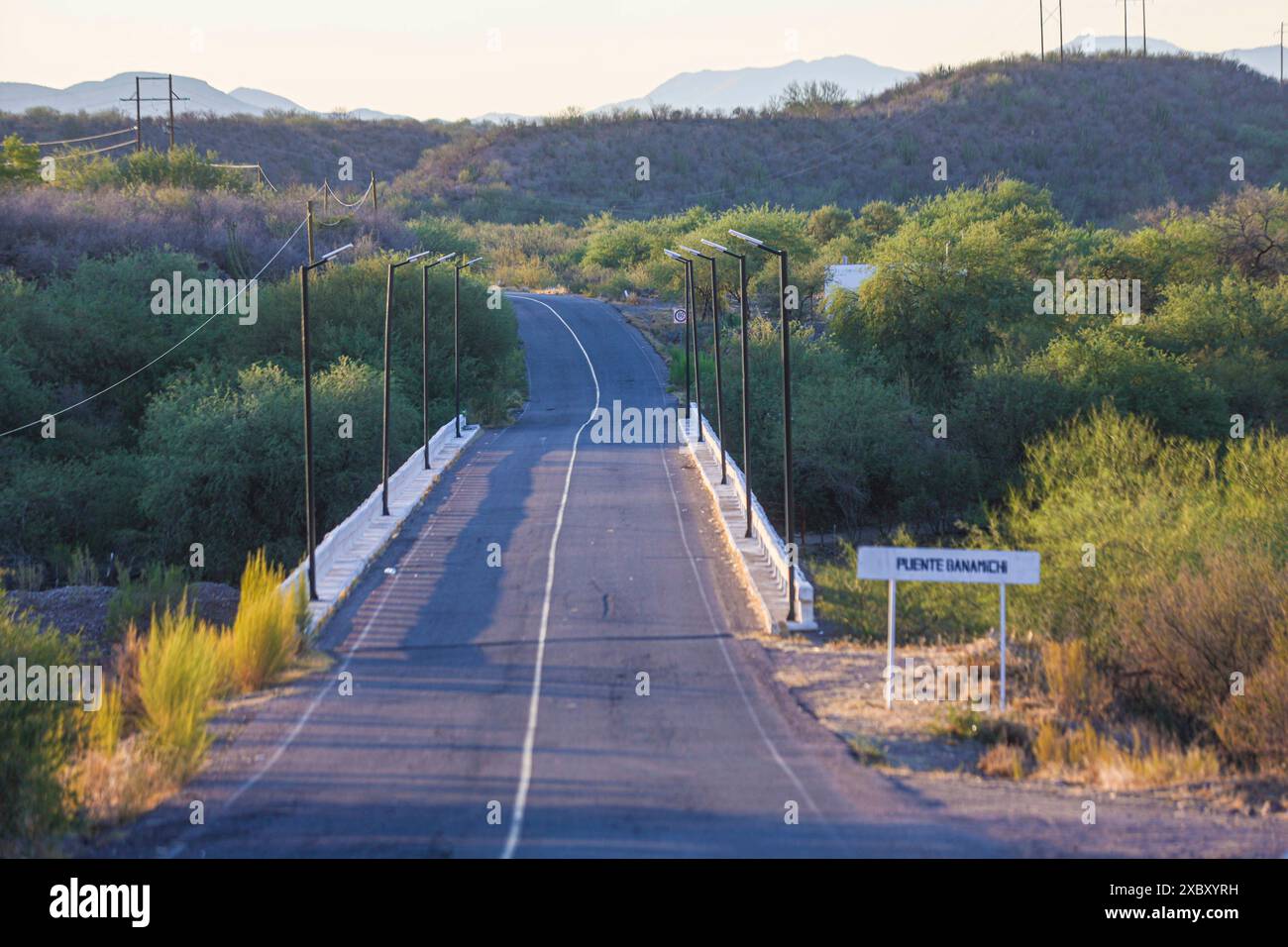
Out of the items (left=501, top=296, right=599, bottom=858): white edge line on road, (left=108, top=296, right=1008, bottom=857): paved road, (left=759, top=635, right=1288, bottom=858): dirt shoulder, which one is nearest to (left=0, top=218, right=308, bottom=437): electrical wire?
(left=501, top=296, right=599, bottom=858): white edge line on road

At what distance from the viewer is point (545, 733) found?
14547 mm

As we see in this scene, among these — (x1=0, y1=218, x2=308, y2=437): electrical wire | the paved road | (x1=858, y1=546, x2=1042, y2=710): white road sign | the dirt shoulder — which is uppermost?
(x1=0, y1=218, x2=308, y2=437): electrical wire

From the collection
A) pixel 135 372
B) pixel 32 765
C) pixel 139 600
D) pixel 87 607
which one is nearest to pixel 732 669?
pixel 32 765

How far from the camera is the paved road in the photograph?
10734mm

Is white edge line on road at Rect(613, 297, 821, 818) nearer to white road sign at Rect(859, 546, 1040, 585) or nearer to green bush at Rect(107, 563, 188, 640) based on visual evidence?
white road sign at Rect(859, 546, 1040, 585)

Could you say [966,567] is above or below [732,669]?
above

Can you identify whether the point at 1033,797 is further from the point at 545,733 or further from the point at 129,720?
the point at 129,720

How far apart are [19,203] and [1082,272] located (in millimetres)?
51002

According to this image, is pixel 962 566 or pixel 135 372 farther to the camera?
pixel 135 372

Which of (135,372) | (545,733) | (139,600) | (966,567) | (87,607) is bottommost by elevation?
(545,733)

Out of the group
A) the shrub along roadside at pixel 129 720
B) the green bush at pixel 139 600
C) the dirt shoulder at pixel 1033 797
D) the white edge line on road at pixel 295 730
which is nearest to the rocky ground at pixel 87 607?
the green bush at pixel 139 600

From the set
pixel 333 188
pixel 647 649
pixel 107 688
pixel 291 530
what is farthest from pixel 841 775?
pixel 333 188

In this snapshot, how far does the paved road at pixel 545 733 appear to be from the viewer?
1073cm

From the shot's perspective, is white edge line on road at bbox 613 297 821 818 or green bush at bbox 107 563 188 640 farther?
green bush at bbox 107 563 188 640
